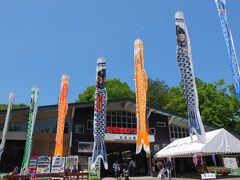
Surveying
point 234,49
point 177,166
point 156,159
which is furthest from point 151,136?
point 234,49

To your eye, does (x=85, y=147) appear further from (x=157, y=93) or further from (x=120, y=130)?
(x=157, y=93)

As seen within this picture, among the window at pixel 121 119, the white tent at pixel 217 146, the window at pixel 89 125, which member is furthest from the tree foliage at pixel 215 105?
the white tent at pixel 217 146

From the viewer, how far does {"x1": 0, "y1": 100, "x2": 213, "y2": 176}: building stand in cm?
2027

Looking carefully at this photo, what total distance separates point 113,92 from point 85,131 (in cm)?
2043

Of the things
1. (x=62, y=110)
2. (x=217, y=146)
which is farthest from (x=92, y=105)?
(x=217, y=146)

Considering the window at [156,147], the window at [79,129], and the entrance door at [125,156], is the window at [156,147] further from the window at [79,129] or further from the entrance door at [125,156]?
the window at [79,129]

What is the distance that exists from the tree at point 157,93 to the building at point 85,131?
826 inches

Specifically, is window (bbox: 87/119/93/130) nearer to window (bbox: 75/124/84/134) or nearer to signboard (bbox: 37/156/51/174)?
window (bbox: 75/124/84/134)

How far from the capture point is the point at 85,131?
21797 millimetres

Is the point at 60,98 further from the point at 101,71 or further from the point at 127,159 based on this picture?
the point at 127,159

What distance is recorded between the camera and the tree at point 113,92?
4147 cm

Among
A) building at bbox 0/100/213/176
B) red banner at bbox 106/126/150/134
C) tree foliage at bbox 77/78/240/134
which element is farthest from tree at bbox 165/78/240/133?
red banner at bbox 106/126/150/134

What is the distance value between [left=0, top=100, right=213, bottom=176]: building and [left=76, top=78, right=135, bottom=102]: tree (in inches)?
639

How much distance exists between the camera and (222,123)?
3153 cm
